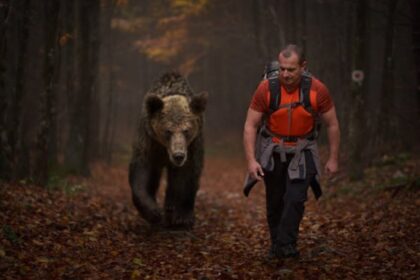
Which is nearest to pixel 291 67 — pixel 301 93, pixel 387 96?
pixel 301 93

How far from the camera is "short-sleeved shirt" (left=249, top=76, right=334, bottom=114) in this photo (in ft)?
18.1

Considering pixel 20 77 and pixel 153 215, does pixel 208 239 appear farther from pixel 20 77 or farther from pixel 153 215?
pixel 20 77

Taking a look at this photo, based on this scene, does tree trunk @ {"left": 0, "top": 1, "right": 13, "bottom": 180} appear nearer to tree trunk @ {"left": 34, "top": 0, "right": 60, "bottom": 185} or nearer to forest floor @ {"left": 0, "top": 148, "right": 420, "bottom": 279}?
forest floor @ {"left": 0, "top": 148, "right": 420, "bottom": 279}

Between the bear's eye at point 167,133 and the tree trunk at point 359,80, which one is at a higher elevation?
the tree trunk at point 359,80

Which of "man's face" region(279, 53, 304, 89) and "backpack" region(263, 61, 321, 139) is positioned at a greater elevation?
"man's face" region(279, 53, 304, 89)

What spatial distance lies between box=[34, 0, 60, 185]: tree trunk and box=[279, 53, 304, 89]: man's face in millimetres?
5867

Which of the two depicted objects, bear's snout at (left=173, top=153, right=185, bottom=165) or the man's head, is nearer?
the man's head

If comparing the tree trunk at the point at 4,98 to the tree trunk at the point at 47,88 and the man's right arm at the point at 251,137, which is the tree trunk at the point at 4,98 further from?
the man's right arm at the point at 251,137

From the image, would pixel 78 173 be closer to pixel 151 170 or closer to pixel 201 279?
pixel 151 170

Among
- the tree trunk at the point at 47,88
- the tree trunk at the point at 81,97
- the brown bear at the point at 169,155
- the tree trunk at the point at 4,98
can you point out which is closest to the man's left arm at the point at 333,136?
the brown bear at the point at 169,155

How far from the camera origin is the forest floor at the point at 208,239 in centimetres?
534

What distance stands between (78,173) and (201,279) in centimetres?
1019

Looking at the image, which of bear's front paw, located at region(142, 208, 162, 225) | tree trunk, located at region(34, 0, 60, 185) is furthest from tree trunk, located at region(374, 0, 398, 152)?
tree trunk, located at region(34, 0, 60, 185)

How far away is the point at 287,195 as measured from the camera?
5.59 m
